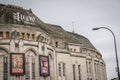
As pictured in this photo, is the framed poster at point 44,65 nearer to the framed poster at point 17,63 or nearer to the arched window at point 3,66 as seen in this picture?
the framed poster at point 17,63

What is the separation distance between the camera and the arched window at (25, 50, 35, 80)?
4656cm

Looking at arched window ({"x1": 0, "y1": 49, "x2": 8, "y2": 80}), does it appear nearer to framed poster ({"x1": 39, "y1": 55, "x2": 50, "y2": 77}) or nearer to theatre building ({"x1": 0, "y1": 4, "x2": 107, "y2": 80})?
theatre building ({"x1": 0, "y1": 4, "x2": 107, "y2": 80})

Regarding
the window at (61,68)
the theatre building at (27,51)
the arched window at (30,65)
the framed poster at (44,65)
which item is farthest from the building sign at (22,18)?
the window at (61,68)

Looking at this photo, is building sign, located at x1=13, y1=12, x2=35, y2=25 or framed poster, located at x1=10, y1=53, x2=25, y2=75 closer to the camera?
framed poster, located at x1=10, y1=53, x2=25, y2=75

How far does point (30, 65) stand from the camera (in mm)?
47156

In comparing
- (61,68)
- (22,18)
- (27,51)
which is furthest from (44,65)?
(22,18)

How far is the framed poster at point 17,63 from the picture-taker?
45.0m

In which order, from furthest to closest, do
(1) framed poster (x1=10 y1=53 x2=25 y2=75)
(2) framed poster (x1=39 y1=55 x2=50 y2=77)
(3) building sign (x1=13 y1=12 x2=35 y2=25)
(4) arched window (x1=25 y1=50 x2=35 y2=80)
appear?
(2) framed poster (x1=39 y1=55 x2=50 y2=77) < (3) building sign (x1=13 y1=12 x2=35 y2=25) < (4) arched window (x1=25 y1=50 x2=35 y2=80) < (1) framed poster (x1=10 y1=53 x2=25 y2=75)

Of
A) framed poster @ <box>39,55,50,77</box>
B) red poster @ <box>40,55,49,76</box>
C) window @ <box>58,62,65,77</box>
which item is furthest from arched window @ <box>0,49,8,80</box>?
window @ <box>58,62,65,77</box>

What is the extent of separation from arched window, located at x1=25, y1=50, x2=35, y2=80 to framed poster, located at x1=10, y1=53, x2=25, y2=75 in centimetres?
117

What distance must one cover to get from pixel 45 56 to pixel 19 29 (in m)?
7.21

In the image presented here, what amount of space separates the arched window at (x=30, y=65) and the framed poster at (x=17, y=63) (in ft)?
3.83

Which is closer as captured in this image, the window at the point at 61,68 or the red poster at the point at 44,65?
the red poster at the point at 44,65

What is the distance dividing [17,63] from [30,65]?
2582mm
